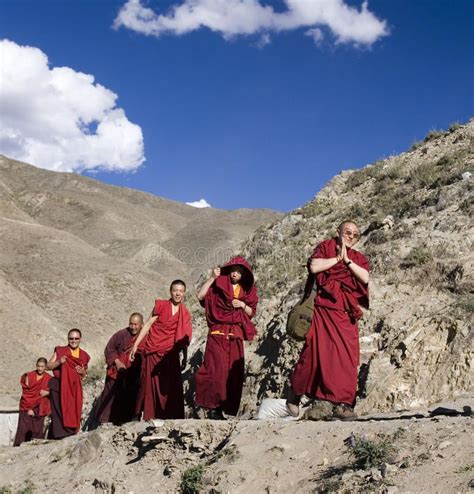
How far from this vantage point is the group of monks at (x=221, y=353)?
16.5 feet

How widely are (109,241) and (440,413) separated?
66135 mm

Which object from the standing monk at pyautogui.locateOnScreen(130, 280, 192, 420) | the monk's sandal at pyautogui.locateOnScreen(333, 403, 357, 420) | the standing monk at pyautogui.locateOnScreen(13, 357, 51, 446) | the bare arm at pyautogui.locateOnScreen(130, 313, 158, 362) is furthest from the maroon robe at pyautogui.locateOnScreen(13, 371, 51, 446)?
the monk's sandal at pyautogui.locateOnScreen(333, 403, 357, 420)

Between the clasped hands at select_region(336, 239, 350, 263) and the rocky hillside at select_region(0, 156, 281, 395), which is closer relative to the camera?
the clasped hands at select_region(336, 239, 350, 263)

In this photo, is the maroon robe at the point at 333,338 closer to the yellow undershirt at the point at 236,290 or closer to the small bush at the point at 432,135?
the yellow undershirt at the point at 236,290

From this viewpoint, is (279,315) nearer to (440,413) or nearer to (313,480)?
(440,413)

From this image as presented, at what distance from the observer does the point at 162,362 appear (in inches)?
262

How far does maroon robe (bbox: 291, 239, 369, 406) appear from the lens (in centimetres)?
494

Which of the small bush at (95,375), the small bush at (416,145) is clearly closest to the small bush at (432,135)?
the small bush at (416,145)

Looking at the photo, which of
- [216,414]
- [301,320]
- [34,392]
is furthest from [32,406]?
[301,320]

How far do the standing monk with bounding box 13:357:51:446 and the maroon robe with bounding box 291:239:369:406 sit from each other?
232 inches

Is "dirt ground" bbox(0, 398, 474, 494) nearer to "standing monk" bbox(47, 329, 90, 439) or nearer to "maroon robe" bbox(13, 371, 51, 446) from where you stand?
"standing monk" bbox(47, 329, 90, 439)

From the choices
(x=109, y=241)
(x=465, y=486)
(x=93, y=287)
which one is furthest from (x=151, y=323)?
(x=109, y=241)

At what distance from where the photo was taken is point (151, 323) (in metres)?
6.64

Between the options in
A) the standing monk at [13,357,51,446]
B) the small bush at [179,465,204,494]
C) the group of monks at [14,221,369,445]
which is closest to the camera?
the small bush at [179,465,204,494]
